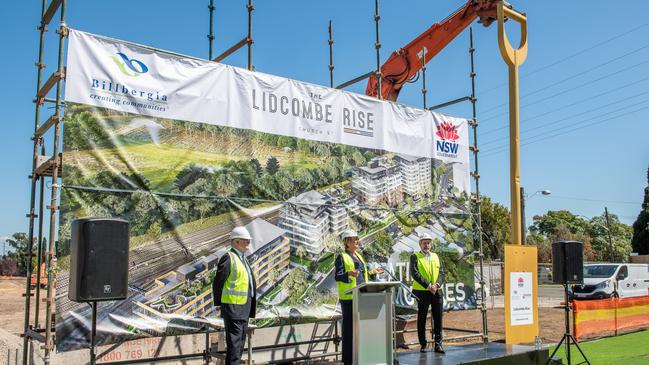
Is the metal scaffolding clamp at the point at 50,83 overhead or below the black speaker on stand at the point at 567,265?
overhead

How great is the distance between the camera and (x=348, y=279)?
21.7 ft

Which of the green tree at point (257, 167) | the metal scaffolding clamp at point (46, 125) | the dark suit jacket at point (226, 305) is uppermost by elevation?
the metal scaffolding clamp at point (46, 125)

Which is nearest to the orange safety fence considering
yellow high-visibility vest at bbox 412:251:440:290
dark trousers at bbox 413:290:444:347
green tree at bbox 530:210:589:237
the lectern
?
dark trousers at bbox 413:290:444:347

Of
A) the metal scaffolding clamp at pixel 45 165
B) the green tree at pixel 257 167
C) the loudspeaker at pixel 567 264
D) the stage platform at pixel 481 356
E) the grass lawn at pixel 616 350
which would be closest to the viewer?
the metal scaffolding clamp at pixel 45 165

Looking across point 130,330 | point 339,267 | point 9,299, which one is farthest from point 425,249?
point 9,299

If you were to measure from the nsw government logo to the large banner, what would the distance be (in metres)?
0.43

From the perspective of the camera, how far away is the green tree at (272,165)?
757cm

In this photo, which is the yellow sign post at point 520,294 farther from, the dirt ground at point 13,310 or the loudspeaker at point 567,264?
the dirt ground at point 13,310

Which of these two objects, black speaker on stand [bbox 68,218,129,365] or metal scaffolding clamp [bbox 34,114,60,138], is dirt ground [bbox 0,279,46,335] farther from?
black speaker on stand [bbox 68,218,129,365]

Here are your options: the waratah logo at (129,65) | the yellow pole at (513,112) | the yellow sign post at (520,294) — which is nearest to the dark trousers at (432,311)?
the yellow sign post at (520,294)

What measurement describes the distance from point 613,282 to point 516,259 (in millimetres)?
11571

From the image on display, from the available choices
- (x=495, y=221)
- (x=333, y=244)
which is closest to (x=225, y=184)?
(x=333, y=244)

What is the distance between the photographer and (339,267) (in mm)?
6738

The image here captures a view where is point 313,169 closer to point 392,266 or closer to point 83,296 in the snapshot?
point 392,266
